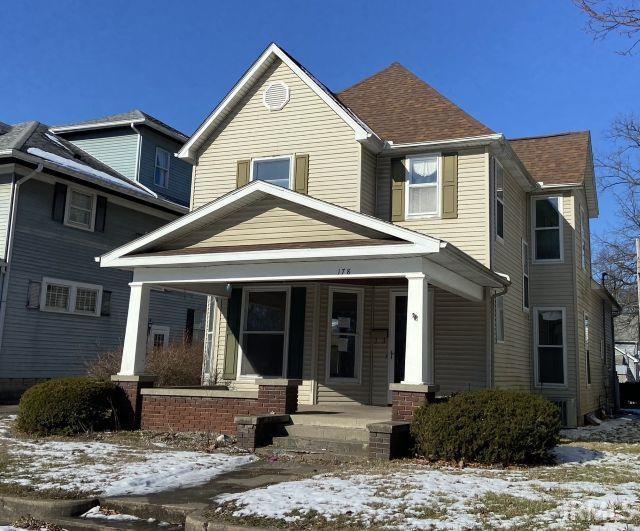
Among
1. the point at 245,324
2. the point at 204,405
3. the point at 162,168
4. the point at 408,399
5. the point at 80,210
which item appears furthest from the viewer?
the point at 162,168

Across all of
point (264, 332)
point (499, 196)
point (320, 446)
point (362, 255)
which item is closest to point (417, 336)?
point (362, 255)

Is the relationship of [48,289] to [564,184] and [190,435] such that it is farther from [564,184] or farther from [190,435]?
[564,184]

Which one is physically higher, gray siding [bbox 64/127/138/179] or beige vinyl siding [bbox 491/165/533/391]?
gray siding [bbox 64/127/138/179]

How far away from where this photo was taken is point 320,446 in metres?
9.77

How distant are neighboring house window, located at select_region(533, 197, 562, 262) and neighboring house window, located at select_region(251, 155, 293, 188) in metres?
6.93

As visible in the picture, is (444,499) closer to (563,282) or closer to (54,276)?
(563,282)

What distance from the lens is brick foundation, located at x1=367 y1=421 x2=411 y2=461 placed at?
9.00m

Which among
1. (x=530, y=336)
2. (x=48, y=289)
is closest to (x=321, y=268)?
(x=530, y=336)

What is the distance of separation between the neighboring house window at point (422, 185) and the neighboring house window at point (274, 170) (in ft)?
8.56

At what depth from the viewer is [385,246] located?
1005 cm

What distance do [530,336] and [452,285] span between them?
6.48 m

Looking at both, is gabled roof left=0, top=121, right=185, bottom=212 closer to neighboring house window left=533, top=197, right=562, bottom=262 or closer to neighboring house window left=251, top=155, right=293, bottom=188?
neighboring house window left=251, top=155, right=293, bottom=188

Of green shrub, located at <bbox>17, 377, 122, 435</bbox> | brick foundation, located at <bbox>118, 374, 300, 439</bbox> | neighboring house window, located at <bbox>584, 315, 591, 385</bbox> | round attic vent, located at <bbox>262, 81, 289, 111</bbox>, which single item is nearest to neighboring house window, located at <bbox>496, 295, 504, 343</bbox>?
brick foundation, located at <bbox>118, 374, 300, 439</bbox>

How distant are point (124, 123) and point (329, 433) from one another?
18038 millimetres
